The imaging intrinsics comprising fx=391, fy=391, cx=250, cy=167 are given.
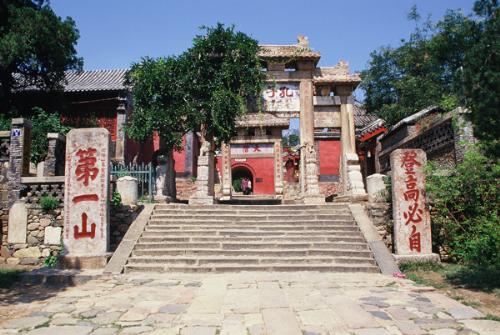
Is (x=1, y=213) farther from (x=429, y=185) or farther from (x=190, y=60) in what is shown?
(x=429, y=185)

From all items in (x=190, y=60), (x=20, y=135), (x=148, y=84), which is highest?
(x=190, y=60)

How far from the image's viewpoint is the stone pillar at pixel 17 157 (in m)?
9.23

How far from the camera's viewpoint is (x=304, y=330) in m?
4.08

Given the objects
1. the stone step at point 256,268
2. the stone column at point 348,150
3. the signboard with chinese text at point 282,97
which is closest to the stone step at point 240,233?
the stone step at point 256,268

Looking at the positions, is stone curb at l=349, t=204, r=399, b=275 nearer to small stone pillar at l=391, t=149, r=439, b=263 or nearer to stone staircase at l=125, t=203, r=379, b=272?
stone staircase at l=125, t=203, r=379, b=272

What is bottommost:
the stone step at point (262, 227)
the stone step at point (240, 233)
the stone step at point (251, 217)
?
the stone step at point (240, 233)

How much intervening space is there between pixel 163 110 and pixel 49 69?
21.7ft

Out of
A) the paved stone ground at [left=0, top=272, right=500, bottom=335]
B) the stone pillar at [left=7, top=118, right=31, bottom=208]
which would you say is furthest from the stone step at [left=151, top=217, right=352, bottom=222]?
the stone pillar at [left=7, top=118, right=31, bottom=208]

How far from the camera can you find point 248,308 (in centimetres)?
486

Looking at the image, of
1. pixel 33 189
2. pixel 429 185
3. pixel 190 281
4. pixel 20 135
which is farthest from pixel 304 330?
pixel 20 135

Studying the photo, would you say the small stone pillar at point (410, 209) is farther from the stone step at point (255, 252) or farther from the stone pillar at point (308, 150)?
the stone pillar at point (308, 150)

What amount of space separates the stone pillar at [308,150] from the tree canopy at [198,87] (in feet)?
7.62

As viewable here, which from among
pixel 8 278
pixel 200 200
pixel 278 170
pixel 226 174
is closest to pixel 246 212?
pixel 200 200

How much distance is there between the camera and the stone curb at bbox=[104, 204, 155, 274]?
7.33 meters
